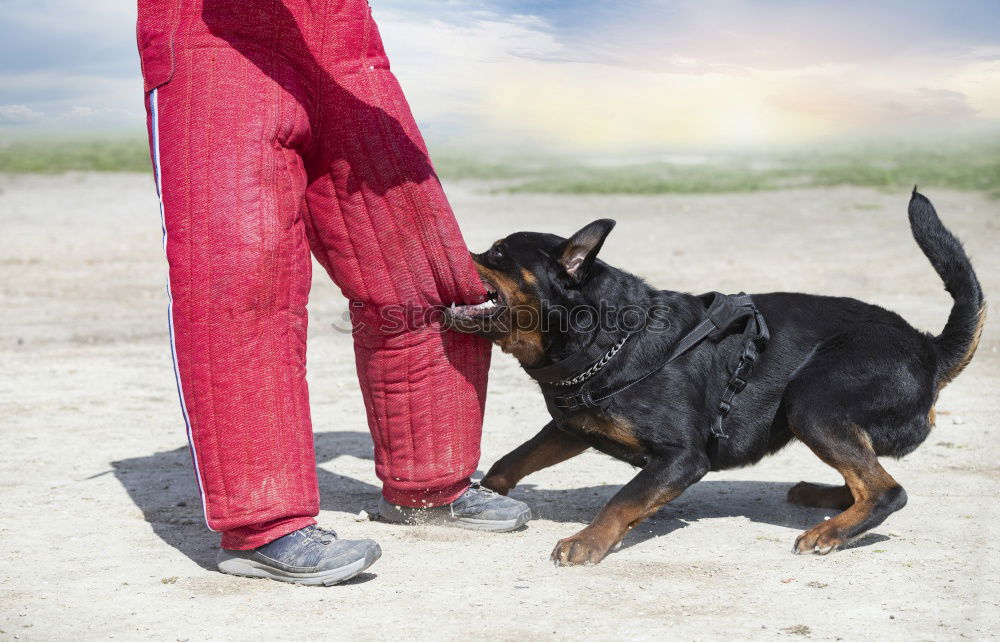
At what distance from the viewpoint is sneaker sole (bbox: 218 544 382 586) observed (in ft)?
12.1

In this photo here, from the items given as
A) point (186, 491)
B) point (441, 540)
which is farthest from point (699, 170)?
point (441, 540)

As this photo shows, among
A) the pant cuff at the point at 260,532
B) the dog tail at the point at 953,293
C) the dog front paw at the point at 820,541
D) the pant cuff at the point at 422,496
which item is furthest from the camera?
the dog tail at the point at 953,293

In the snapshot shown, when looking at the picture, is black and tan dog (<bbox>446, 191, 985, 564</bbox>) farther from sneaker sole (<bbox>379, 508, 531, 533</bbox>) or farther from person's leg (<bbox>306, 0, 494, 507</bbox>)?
sneaker sole (<bbox>379, 508, 531, 533</bbox>)

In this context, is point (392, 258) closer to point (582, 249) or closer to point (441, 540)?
point (582, 249)

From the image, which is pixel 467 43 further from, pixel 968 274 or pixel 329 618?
pixel 968 274

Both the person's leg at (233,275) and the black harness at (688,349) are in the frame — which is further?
the black harness at (688,349)

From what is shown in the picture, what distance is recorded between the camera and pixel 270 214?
3650 mm

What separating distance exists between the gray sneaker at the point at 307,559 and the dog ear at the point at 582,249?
54.3 inches

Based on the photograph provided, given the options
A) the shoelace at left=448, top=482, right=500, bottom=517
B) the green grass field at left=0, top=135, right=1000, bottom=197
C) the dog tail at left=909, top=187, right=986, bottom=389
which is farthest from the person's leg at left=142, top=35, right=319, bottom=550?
the green grass field at left=0, top=135, right=1000, bottom=197

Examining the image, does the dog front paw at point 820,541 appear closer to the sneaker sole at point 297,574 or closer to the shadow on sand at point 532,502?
the shadow on sand at point 532,502

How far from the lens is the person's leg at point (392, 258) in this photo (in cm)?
398

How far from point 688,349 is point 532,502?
A: 1.05 metres

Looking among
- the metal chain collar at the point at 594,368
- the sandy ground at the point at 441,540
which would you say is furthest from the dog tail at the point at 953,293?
the metal chain collar at the point at 594,368

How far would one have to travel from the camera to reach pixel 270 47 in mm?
3748
